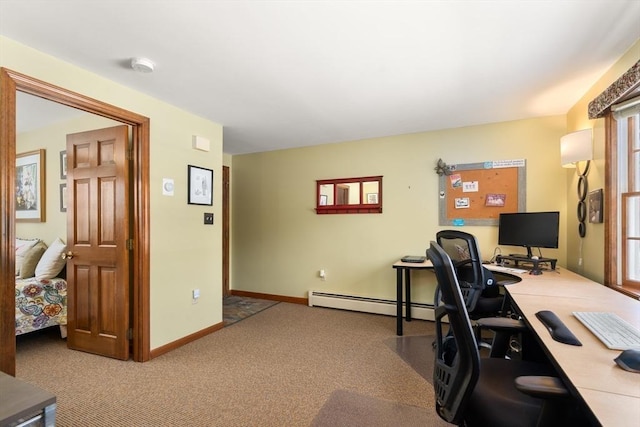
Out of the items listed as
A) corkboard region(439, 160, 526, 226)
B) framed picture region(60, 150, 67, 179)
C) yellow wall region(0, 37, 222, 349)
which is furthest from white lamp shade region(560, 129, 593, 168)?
framed picture region(60, 150, 67, 179)

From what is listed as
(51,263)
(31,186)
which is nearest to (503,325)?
(51,263)

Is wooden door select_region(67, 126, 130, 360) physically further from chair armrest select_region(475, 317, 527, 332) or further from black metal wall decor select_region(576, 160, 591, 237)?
black metal wall decor select_region(576, 160, 591, 237)

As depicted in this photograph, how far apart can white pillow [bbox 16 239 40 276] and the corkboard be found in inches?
193

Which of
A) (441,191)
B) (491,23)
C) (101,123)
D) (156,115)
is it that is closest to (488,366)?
(491,23)

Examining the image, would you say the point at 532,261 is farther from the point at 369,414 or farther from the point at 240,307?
the point at 240,307

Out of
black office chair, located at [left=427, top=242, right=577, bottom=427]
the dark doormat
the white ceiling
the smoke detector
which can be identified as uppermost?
the white ceiling

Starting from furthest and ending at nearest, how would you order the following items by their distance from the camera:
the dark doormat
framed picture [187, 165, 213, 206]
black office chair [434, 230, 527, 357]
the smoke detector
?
the dark doormat
framed picture [187, 165, 213, 206]
black office chair [434, 230, 527, 357]
the smoke detector

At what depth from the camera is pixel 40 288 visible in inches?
121

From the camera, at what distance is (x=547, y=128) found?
10.7ft

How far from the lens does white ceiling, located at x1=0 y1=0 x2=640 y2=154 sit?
1614mm

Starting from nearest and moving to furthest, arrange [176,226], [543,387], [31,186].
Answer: [543,387], [176,226], [31,186]

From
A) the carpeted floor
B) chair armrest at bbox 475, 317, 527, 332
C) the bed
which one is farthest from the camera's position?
the bed

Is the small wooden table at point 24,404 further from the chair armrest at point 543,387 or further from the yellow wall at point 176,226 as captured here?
the yellow wall at point 176,226

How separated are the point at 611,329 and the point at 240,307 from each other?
13.1ft
